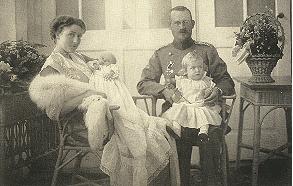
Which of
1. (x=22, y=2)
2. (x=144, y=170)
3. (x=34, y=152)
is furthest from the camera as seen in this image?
(x=34, y=152)

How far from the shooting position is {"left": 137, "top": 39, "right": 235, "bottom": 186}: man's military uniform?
2.03 meters

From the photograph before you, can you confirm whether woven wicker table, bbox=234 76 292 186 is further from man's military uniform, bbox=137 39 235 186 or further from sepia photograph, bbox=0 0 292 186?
man's military uniform, bbox=137 39 235 186

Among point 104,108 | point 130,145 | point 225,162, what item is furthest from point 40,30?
point 225,162

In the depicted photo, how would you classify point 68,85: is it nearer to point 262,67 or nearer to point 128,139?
point 128,139

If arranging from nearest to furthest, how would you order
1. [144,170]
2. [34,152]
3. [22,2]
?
[144,170]
[22,2]
[34,152]

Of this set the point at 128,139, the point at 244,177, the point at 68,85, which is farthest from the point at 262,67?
the point at 68,85

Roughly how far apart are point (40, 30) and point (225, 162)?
991mm

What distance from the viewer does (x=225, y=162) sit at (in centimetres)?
209

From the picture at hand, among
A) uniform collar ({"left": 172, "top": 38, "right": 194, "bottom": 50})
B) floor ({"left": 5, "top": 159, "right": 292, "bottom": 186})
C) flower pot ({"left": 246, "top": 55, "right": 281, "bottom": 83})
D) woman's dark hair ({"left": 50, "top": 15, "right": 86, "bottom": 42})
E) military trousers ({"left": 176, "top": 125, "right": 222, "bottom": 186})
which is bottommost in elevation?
floor ({"left": 5, "top": 159, "right": 292, "bottom": 186})

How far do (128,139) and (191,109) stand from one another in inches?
11.5

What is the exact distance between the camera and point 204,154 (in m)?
2.05

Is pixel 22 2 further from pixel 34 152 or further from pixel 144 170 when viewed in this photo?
pixel 144 170

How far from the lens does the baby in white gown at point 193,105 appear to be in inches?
79.0

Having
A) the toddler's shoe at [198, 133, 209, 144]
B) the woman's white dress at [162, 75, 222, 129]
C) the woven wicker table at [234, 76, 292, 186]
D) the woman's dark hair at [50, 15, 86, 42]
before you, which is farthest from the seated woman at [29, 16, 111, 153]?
A: the woven wicker table at [234, 76, 292, 186]
